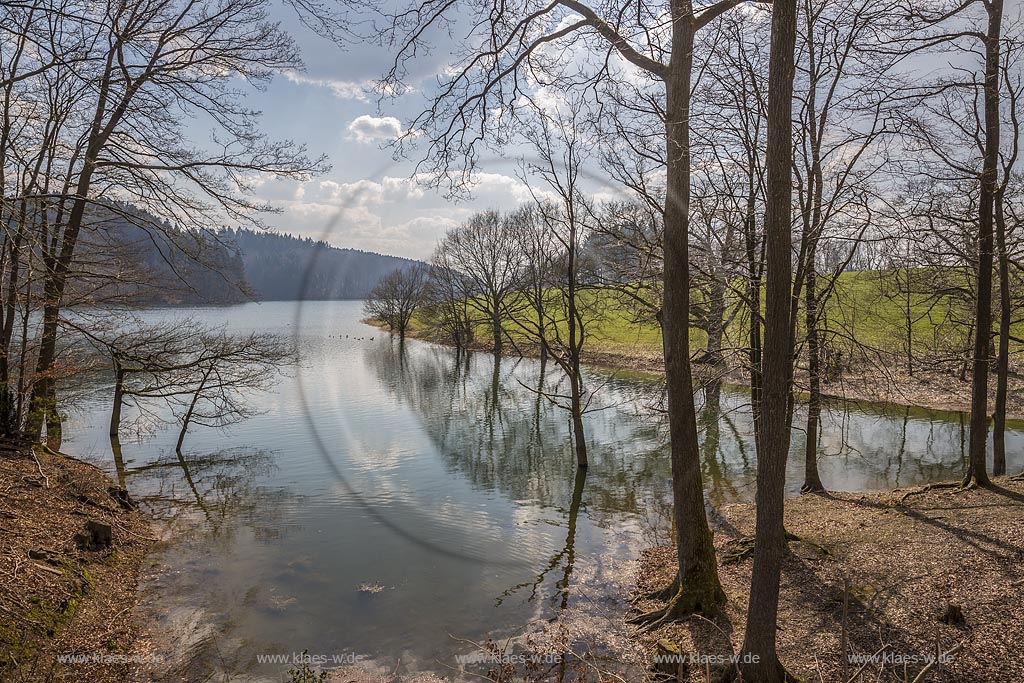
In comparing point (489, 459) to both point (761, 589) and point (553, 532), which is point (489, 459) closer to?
point (553, 532)

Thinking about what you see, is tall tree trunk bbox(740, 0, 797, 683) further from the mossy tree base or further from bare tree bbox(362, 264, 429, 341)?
bare tree bbox(362, 264, 429, 341)

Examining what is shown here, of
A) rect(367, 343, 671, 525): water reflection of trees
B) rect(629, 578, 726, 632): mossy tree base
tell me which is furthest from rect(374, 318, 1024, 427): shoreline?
rect(629, 578, 726, 632): mossy tree base

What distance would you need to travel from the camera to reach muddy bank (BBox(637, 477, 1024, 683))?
596 cm

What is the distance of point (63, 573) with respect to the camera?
8.43m

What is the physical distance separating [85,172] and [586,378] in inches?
1038

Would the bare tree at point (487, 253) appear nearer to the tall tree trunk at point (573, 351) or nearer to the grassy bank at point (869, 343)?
the grassy bank at point (869, 343)

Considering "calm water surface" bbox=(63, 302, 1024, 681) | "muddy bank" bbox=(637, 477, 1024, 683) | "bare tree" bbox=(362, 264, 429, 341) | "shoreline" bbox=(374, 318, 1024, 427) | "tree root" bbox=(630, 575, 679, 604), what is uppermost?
"bare tree" bbox=(362, 264, 429, 341)

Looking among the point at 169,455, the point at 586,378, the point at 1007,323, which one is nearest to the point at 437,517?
the point at 169,455

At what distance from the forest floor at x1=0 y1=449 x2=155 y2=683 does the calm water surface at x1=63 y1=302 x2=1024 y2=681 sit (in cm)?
62

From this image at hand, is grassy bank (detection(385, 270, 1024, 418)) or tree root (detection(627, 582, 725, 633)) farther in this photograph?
grassy bank (detection(385, 270, 1024, 418))

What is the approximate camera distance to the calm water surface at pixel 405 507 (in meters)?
9.01

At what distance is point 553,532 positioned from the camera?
1312cm

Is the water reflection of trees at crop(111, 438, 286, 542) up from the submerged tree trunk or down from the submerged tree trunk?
down

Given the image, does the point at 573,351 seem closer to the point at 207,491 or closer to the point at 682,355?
the point at 682,355
